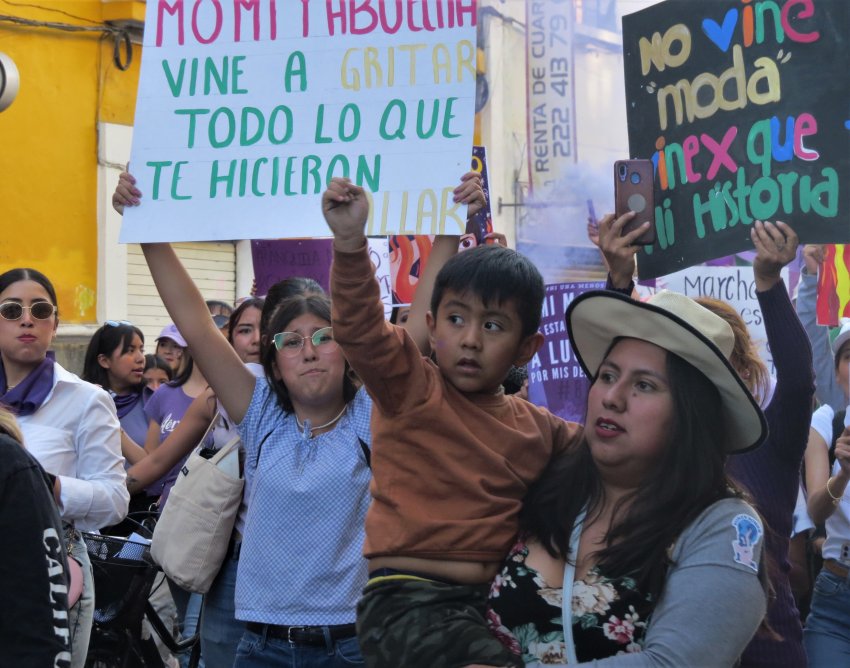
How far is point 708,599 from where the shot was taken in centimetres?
244

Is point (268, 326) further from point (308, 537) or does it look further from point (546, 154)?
point (546, 154)

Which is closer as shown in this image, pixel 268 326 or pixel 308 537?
pixel 308 537

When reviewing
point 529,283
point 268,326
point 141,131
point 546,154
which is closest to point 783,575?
point 529,283

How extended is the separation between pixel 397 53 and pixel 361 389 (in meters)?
1.10

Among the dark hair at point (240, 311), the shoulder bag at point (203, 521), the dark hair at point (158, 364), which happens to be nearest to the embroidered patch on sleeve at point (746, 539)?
the shoulder bag at point (203, 521)

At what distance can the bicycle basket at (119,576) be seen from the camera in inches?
212

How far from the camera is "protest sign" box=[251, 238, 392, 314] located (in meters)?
7.45

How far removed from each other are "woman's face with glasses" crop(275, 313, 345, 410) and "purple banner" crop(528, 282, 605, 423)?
10.0 ft

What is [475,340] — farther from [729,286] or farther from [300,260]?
[729,286]

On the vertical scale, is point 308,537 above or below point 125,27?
below

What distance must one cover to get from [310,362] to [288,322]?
16cm

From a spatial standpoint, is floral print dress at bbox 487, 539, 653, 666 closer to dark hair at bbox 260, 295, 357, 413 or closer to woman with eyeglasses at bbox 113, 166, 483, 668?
woman with eyeglasses at bbox 113, 166, 483, 668

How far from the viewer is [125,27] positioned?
14.0m

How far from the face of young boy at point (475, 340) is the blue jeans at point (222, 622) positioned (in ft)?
5.09
